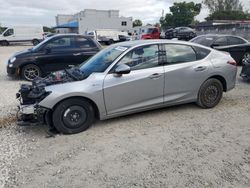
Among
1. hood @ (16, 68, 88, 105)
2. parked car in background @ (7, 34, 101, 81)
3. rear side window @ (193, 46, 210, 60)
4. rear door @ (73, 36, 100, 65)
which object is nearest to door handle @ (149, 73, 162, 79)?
rear side window @ (193, 46, 210, 60)

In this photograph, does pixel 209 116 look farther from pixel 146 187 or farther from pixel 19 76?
pixel 19 76

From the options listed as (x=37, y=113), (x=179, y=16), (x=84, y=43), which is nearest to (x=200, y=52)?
(x=37, y=113)

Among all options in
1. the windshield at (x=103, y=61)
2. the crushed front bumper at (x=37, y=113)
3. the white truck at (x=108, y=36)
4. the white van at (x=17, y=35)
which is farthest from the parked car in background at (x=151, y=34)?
the crushed front bumper at (x=37, y=113)

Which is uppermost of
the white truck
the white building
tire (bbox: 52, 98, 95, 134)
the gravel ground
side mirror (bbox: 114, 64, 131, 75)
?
the white building

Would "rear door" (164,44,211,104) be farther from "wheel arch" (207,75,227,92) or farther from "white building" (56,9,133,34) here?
"white building" (56,9,133,34)

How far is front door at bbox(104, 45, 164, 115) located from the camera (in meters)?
4.61

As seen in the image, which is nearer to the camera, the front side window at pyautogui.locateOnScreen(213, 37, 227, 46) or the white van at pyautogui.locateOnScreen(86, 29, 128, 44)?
the front side window at pyautogui.locateOnScreen(213, 37, 227, 46)

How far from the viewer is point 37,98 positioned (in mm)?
4309

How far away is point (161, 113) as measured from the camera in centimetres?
545

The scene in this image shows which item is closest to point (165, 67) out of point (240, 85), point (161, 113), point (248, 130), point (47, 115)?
point (161, 113)

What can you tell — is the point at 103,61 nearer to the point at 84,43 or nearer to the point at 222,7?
the point at 84,43

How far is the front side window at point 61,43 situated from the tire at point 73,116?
5.23 m

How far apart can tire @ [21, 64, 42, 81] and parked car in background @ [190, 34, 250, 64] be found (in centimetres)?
648

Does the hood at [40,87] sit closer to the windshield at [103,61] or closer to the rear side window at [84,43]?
the windshield at [103,61]
